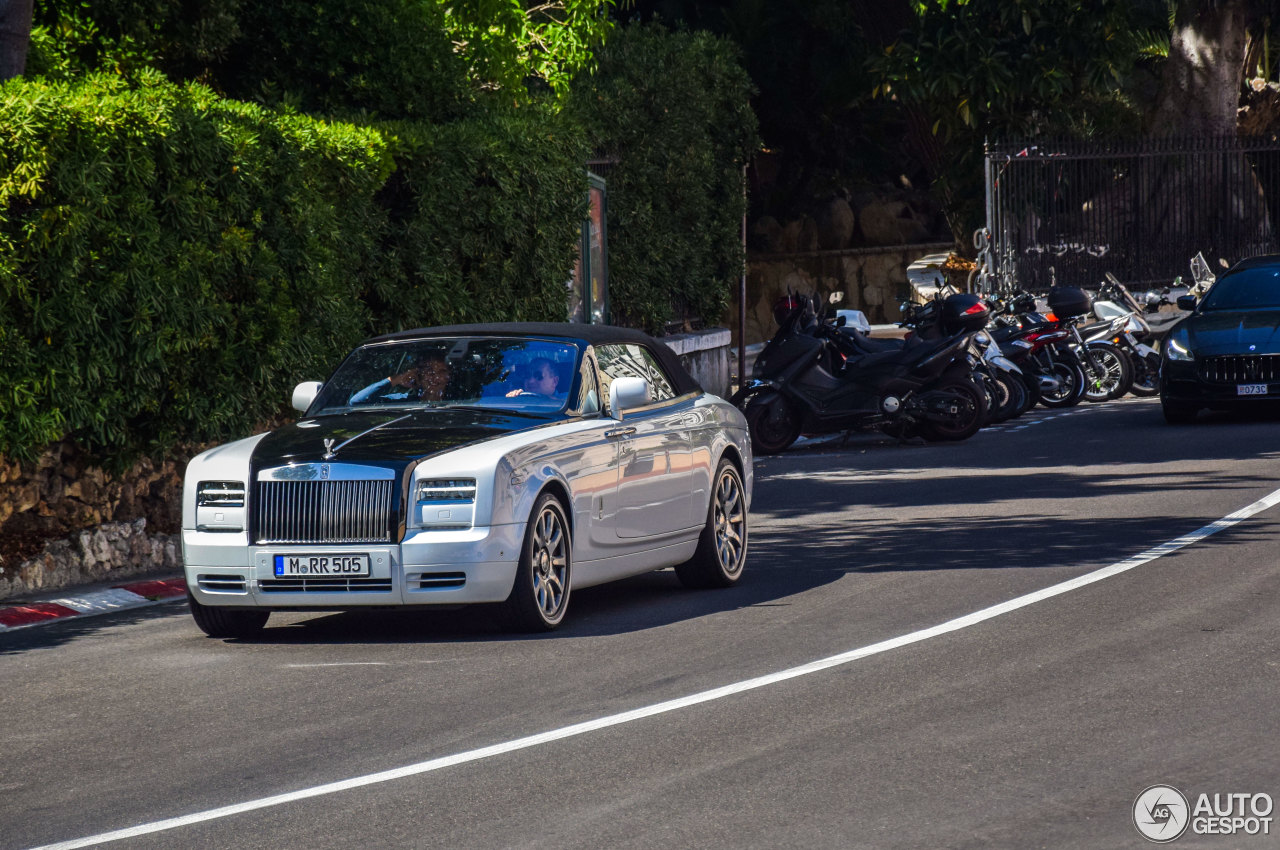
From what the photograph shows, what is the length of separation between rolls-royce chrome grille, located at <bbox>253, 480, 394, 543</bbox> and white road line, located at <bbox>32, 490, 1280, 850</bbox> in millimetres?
2097

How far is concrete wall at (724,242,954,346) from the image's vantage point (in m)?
43.4

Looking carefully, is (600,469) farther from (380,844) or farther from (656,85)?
(656,85)

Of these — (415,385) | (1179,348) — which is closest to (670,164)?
(1179,348)

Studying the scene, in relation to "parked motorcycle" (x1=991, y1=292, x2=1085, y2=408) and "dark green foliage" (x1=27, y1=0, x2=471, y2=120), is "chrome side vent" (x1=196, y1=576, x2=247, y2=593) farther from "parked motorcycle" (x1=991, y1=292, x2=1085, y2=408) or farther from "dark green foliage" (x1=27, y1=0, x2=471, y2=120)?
"parked motorcycle" (x1=991, y1=292, x2=1085, y2=408)

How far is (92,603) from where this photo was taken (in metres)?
11.5

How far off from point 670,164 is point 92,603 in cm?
1465

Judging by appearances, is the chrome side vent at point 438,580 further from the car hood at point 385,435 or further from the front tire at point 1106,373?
the front tire at point 1106,373

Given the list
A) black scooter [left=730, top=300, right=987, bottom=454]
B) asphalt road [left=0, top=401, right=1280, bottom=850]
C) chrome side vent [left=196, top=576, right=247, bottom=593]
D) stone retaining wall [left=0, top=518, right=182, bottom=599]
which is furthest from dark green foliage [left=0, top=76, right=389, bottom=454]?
black scooter [left=730, top=300, right=987, bottom=454]

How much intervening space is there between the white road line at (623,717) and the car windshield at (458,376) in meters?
2.38

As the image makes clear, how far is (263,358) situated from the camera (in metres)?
13.6

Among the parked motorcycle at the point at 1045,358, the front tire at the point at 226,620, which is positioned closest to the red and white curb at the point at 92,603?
the front tire at the point at 226,620

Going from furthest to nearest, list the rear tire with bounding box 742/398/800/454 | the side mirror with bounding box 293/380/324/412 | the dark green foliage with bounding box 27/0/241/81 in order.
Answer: the rear tire with bounding box 742/398/800/454 < the dark green foliage with bounding box 27/0/241/81 < the side mirror with bounding box 293/380/324/412

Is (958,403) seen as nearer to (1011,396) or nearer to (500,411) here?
(1011,396)

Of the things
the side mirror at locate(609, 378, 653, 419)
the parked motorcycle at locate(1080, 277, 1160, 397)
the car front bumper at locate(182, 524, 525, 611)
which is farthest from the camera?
the parked motorcycle at locate(1080, 277, 1160, 397)
